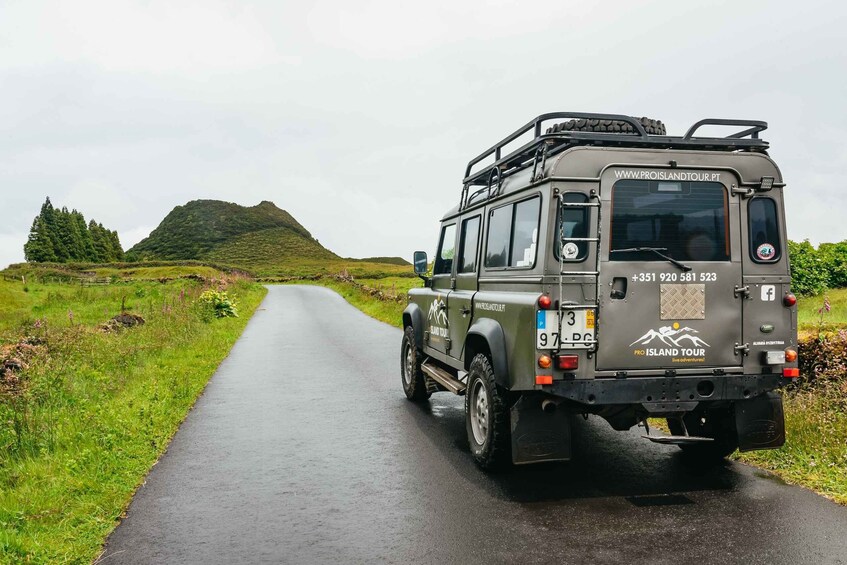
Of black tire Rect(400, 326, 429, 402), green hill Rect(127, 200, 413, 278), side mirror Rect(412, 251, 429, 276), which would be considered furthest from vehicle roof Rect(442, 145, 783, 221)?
green hill Rect(127, 200, 413, 278)

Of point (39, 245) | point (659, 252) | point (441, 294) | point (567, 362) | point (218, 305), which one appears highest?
point (39, 245)

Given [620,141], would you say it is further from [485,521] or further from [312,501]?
Result: [312,501]

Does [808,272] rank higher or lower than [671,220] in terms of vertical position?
higher

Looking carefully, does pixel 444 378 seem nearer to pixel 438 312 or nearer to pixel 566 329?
pixel 438 312

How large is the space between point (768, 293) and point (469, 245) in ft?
10.3

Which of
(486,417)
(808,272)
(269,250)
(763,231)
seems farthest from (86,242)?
(763,231)

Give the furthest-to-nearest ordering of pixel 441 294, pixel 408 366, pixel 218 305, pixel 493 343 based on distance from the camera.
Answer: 1. pixel 218 305
2. pixel 408 366
3. pixel 441 294
4. pixel 493 343

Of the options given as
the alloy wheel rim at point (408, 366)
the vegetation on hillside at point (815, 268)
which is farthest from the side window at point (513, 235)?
the vegetation on hillside at point (815, 268)

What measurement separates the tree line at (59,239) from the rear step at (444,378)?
3917 inches

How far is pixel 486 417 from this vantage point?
6.07m

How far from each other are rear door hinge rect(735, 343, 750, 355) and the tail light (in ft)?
4.49

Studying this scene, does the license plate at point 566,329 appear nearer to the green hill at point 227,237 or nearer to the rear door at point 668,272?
the rear door at point 668,272

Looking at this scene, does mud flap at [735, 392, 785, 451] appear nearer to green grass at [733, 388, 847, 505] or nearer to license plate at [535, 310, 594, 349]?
green grass at [733, 388, 847, 505]

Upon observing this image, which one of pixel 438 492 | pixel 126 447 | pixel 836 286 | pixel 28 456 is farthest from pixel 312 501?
pixel 836 286
